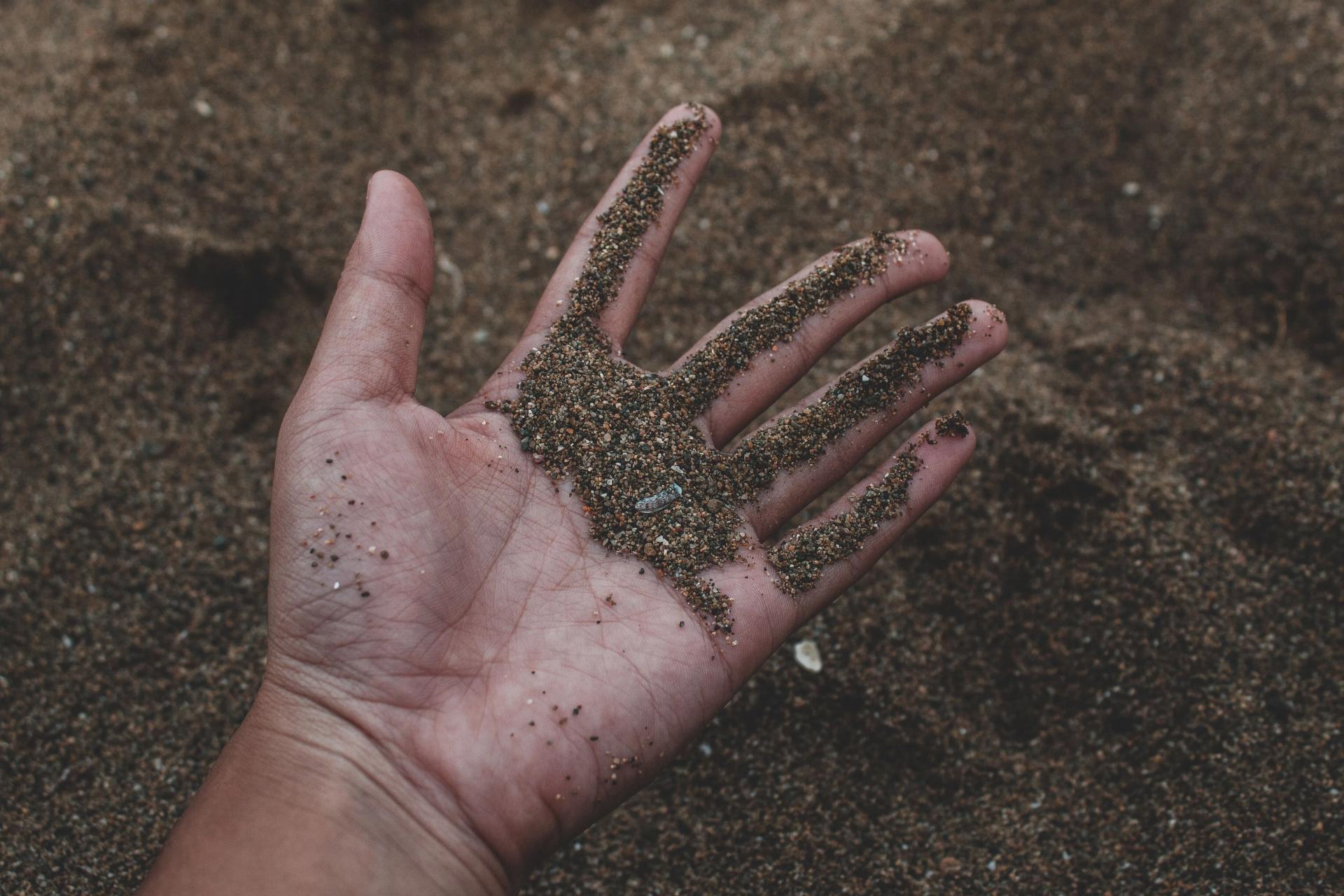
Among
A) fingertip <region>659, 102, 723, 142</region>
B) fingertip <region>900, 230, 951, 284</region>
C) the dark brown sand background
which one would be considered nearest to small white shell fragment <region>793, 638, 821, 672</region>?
the dark brown sand background

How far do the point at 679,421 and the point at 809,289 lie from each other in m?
0.45

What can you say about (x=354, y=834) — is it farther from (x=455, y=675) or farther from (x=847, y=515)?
(x=847, y=515)

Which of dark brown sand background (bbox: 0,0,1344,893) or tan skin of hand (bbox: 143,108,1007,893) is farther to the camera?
dark brown sand background (bbox: 0,0,1344,893)

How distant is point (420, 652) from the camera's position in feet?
5.47

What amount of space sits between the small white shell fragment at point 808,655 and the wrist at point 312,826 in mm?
902

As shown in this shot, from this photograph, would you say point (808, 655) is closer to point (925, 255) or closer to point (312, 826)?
point (925, 255)

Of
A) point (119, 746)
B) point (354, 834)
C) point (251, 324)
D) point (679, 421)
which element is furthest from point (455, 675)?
point (251, 324)

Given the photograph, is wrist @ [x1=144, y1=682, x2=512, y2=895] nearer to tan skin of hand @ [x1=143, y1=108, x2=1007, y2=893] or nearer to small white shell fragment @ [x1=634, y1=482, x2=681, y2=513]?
tan skin of hand @ [x1=143, y1=108, x2=1007, y2=893]

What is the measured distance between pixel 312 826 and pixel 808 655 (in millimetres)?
1231

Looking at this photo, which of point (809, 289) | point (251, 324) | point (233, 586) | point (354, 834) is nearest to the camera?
point (354, 834)

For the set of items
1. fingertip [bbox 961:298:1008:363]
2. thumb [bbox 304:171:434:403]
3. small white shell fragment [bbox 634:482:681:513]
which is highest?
fingertip [bbox 961:298:1008:363]

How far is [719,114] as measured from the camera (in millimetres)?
2840

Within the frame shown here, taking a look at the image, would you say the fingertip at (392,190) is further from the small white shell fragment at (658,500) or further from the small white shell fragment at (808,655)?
the small white shell fragment at (808,655)

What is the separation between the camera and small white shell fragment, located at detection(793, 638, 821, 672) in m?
2.23
